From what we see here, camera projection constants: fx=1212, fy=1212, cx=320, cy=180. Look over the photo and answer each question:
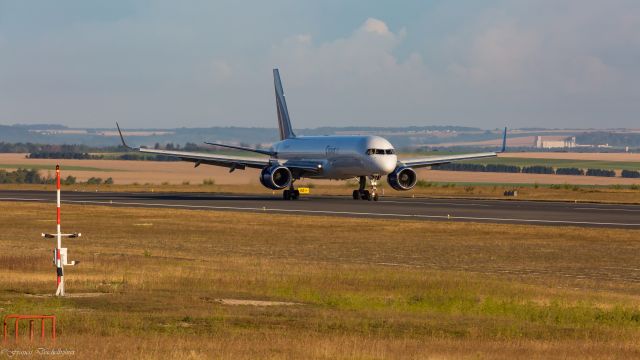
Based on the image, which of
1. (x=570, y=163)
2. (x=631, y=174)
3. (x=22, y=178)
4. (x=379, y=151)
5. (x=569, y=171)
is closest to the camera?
(x=379, y=151)

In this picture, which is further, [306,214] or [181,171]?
[181,171]

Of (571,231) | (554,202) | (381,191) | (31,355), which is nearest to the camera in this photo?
(31,355)

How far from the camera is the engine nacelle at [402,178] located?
8312 centimetres

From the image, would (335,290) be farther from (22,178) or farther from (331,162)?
(22,178)

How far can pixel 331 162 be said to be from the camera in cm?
8150

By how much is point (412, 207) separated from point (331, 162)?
37.7 feet

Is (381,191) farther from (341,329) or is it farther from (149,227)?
(341,329)

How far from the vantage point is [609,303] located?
94.0 ft

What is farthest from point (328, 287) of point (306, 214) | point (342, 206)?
point (342, 206)

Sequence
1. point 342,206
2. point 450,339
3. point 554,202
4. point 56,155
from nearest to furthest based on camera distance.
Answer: point 450,339, point 342,206, point 554,202, point 56,155

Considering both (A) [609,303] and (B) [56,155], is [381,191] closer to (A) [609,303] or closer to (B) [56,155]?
(A) [609,303]

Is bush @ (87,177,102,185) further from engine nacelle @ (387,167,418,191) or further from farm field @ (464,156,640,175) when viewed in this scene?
farm field @ (464,156,640,175)

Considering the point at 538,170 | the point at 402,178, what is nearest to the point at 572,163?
the point at 538,170

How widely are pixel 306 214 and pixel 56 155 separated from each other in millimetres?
122073
